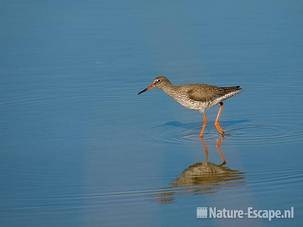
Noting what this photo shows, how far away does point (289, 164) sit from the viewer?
40.0ft

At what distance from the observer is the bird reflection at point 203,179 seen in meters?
11.2

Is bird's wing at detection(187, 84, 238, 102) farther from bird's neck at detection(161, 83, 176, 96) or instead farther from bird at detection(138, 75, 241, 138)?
bird's neck at detection(161, 83, 176, 96)

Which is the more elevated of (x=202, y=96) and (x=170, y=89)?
(x=170, y=89)

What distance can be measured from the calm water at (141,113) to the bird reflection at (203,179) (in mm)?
29

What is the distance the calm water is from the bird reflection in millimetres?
29

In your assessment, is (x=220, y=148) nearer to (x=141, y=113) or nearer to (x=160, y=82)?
(x=141, y=113)

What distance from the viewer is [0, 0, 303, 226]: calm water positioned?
10914 mm

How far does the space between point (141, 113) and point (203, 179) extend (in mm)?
3509

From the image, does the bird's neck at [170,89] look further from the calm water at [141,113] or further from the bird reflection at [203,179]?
the bird reflection at [203,179]

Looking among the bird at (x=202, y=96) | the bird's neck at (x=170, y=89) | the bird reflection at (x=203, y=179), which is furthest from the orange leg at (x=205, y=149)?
the bird's neck at (x=170, y=89)

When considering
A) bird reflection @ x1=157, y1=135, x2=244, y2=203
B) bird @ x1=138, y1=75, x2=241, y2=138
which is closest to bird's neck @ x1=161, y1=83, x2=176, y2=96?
bird @ x1=138, y1=75, x2=241, y2=138

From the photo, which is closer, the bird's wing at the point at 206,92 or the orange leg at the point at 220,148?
the orange leg at the point at 220,148

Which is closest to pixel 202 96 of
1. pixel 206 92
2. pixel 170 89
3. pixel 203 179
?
pixel 206 92

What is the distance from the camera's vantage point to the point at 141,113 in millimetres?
15062
